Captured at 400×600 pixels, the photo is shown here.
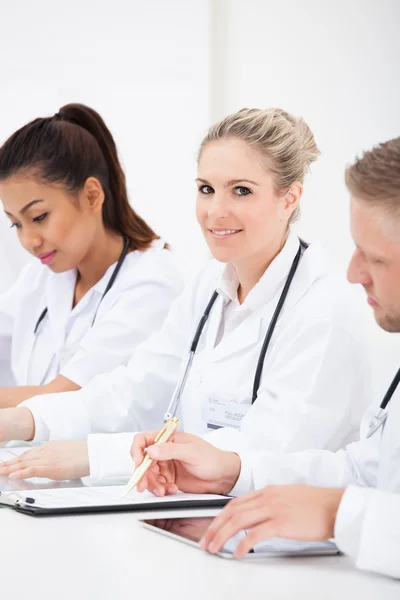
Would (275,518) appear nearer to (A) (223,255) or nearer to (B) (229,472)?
(B) (229,472)

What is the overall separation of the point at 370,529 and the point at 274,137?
1085mm

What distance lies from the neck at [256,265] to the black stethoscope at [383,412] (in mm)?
613

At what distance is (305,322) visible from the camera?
5.63 ft

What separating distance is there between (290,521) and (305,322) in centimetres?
72

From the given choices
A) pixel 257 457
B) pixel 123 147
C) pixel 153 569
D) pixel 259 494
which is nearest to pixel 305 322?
pixel 257 457

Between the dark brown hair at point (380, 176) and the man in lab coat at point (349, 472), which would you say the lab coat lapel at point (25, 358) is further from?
the dark brown hair at point (380, 176)

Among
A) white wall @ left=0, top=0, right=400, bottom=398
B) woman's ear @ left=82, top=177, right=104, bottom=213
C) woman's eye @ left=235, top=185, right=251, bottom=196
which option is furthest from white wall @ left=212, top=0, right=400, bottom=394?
woman's eye @ left=235, top=185, right=251, bottom=196

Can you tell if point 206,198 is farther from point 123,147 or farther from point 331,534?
point 123,147

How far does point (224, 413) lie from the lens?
1819mm

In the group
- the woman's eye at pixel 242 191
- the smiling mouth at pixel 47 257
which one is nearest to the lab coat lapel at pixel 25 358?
the smiling mouth at pixel 47 257

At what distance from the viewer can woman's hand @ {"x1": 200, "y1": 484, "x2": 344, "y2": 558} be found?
1024 millimetres

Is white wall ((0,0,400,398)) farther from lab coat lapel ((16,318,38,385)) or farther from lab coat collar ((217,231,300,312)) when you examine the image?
lab coat collar ((217,231,300,312))

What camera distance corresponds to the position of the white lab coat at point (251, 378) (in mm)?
1631

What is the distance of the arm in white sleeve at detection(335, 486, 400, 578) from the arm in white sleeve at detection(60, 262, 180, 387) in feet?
4.67
